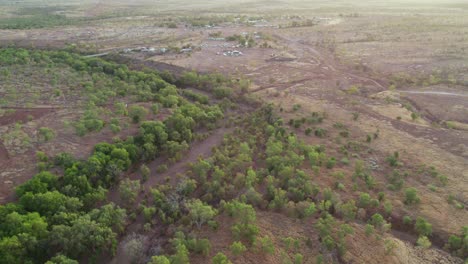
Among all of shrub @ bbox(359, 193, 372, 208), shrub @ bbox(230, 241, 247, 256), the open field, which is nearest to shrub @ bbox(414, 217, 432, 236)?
the open field

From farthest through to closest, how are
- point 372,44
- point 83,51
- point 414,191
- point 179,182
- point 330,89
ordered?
1. point 372,44
2. point 83,51
3. point 330,89
4. point 179,182
5. point 414,191

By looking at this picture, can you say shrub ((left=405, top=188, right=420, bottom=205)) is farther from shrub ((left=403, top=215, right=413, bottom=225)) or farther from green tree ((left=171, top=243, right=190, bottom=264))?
green tree ((left=171, top=243, right=190, bottom=264))

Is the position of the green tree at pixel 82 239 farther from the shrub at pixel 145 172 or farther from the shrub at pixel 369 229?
the shrub at pixel 369 229

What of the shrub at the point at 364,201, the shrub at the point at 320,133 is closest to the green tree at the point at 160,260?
the shrub at the point at 364,201

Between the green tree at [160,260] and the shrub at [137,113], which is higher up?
the shrub at [137,113]

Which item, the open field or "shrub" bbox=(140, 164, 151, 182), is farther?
"shrub" bbox=(140, 164, 151, 182)

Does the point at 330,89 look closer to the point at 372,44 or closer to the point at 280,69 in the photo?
the point at 280,69

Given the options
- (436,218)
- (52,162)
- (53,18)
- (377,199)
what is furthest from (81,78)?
(53,18)

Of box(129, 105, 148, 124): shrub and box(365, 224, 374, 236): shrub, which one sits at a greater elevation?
box(129, 105, 148, 124): shrub
